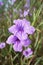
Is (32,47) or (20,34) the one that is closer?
(20,34)

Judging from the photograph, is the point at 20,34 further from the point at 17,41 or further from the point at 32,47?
the point at 32,47

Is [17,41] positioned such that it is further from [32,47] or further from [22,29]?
[32,47]

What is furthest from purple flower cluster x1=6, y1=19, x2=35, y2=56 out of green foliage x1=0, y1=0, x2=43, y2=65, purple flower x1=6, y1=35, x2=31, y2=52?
green foliage x1=0, y1=0, x2=43, y2=65

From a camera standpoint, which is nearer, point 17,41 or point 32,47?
point 17,41

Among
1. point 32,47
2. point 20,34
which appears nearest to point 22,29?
point 20,34

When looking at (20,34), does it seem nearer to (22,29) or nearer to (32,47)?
(22,29)

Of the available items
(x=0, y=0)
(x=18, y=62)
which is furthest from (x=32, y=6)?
(x=18, y=62)

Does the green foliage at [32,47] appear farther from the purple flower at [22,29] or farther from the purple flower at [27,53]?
the purple flower at [22,29]

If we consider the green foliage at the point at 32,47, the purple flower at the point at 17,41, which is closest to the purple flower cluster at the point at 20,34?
the purple flower at the point at 17,41

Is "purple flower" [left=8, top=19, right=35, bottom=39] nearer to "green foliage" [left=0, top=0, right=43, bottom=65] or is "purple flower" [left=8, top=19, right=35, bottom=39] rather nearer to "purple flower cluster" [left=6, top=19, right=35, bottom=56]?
"purple flower cluster" [left=6, top=19, right=35, bottom=56]
